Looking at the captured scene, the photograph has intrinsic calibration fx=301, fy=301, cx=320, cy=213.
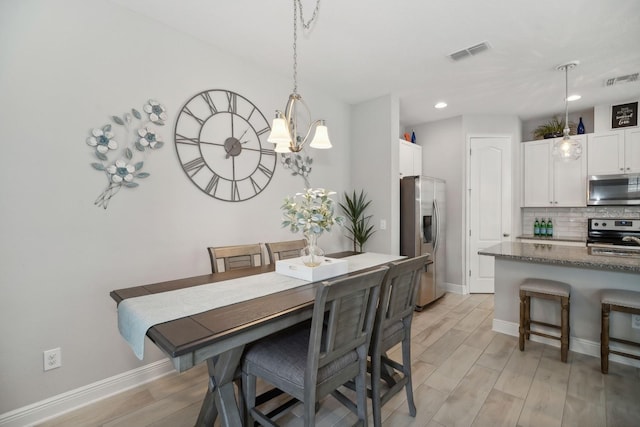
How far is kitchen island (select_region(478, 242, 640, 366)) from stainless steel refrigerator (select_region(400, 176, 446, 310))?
2.75 feet

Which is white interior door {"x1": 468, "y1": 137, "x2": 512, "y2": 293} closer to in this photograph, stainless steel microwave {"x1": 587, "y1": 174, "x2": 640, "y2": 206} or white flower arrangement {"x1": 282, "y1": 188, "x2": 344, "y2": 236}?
stainless steel microwave {"x1": 587, "y1": 174, "x2": 640, "y2": 206}

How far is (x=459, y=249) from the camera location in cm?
454

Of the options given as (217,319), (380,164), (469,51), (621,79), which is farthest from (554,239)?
(217,319)

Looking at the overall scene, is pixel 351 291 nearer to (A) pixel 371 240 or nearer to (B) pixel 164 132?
(B) pixel 164 132

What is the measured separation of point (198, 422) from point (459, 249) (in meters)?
4.03

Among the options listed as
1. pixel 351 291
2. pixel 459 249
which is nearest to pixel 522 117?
pixel 459 249

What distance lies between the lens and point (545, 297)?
2.60m

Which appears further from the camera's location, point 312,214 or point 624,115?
point 624,115

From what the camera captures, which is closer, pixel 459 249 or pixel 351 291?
pixel 351 291

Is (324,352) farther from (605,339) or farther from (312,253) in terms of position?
(605,339)

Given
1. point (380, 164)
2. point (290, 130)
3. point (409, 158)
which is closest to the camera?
point (290, 130)

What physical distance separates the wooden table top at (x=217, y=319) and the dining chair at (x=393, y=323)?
1.41 feet

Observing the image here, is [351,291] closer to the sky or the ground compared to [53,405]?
closer to the sky

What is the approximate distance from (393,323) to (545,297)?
1672mm
